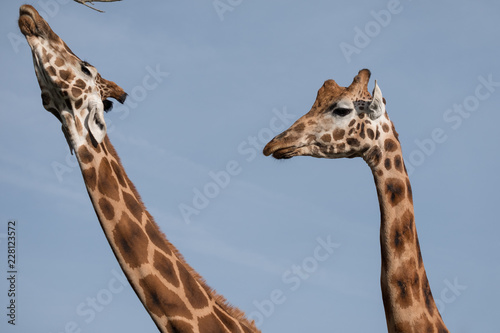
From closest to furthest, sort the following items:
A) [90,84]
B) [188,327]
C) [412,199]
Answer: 1. [188,327]
2. [90,84]
3. [412,199]

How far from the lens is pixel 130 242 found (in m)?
9.38

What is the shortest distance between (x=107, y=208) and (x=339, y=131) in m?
3.56

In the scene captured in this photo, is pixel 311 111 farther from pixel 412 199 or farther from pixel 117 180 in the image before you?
pixel 117 180

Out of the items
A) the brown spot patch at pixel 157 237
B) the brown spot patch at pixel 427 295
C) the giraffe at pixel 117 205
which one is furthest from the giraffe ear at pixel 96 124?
the brown spot patch at pixel 427 295

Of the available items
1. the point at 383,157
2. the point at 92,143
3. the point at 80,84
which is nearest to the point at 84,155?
the point at 92,143

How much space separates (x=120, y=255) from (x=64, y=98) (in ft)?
6.79

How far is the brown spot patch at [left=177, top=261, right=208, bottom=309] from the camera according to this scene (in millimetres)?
9492

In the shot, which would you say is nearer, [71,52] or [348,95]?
[71,52]

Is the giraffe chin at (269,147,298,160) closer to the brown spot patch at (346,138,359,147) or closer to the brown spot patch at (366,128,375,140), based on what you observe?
the brown spot patch at (346,138,359,147)

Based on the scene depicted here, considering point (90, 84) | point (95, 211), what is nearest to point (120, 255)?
point (95, 211)

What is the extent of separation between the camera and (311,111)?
447 inches

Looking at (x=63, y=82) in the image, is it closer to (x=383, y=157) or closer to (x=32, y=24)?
(x=32, y=24)

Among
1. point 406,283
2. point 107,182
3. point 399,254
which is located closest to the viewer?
point 107,182

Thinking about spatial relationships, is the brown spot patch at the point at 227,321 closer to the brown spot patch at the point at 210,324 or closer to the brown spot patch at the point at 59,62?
the brown spot patch at the point at 210,324
